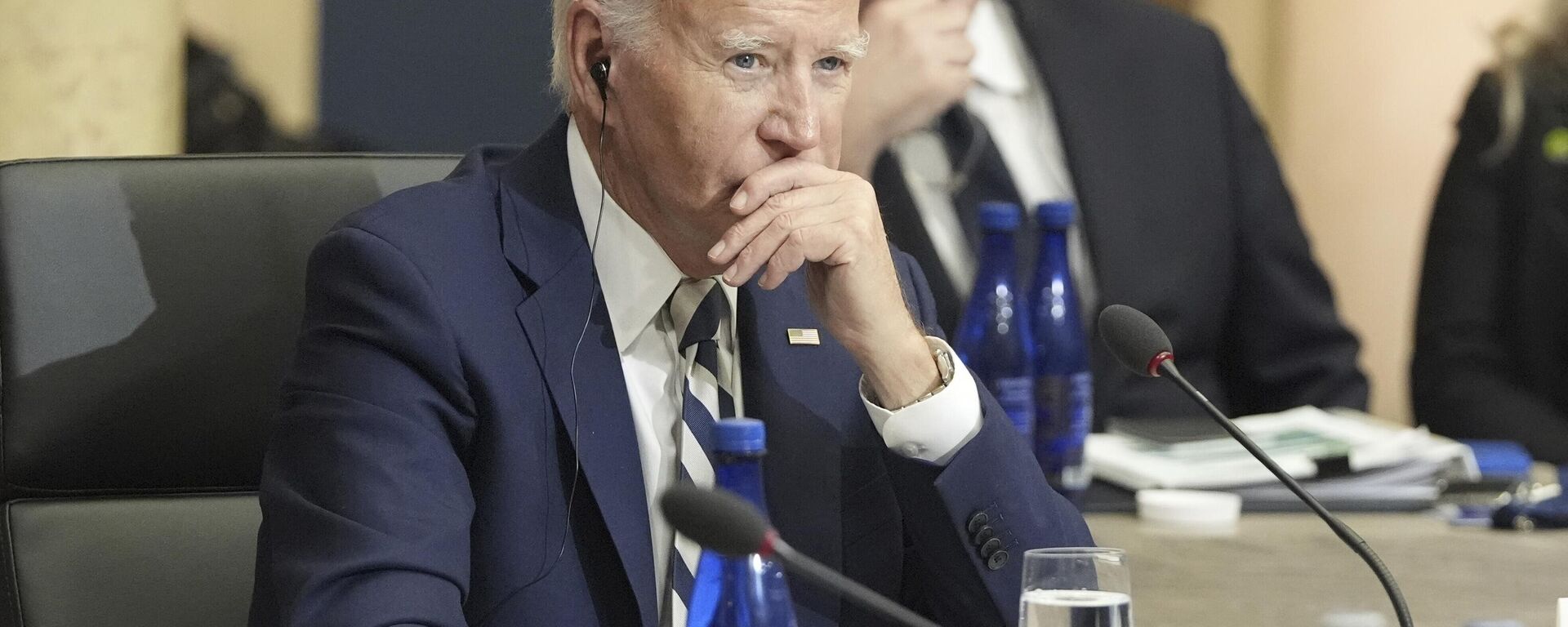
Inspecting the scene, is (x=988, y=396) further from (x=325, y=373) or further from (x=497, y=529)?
(x=325, y=373)

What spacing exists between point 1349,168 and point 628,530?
9.59ft

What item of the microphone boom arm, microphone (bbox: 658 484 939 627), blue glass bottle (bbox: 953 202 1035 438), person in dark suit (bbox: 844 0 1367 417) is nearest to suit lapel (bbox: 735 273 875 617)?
blue glass bottle (bbox: 953 202 1035 438)

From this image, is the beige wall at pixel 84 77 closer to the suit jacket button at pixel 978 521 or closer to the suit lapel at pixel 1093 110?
the suit lapel at pixel 1093 110

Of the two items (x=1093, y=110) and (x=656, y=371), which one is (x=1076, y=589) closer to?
(x=656, y=371)

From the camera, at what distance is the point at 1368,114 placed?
3.79 m

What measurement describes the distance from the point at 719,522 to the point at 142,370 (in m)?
0.76

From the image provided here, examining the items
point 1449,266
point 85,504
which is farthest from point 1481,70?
point 85,504

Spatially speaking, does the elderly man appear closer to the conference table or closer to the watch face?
the watch face

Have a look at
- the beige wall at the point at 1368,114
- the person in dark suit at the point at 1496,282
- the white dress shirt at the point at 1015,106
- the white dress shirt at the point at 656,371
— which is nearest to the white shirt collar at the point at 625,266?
the white dress shirt at the point at 656,371

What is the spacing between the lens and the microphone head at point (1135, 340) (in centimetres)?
118

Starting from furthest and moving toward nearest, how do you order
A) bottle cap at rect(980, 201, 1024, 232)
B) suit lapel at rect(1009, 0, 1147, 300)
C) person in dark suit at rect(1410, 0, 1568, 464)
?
person in dark suit at rect(1410, 0, 1568, 464), suit lapel at rect(1009, 0, 1147, 300), bottle cap at rect(980, 201, 1024, 232)

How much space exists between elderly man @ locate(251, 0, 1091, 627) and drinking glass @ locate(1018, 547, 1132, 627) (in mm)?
332

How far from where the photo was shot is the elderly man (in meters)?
1.25

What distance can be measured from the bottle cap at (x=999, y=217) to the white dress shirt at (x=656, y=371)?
9.7 inches
